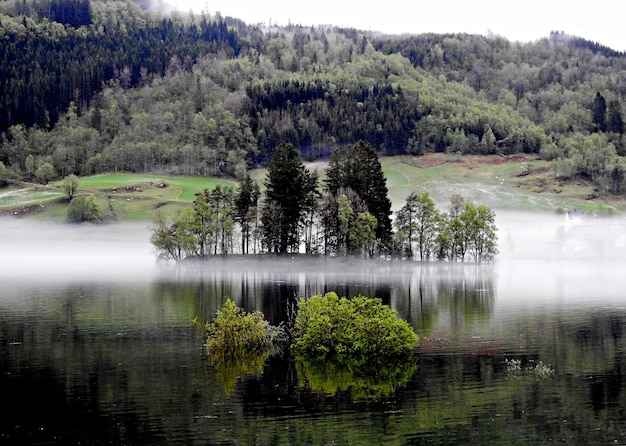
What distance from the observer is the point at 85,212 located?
646ft

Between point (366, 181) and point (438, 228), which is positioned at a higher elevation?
point (366, 181)

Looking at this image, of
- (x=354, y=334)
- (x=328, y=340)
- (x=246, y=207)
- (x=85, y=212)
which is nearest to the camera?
(x=354, y=334)

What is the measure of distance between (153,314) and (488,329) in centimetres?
3214

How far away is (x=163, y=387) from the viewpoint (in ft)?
165

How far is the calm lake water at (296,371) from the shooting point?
4212cm

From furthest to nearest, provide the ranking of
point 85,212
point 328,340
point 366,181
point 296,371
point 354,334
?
point 85,212
point 366,181
point 328,340
point 354,334
point 296,371

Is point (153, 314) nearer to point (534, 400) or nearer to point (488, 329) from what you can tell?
point (488, 329)

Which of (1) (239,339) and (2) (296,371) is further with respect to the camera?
(1) (239,339)

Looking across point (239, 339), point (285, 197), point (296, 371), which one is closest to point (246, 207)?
point (285, 197)

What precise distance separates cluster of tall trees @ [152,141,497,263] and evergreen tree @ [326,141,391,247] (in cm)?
16

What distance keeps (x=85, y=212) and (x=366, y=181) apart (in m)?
88.2

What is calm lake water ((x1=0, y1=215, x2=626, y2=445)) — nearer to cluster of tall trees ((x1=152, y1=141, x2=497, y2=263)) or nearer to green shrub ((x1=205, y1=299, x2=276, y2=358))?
green shrub ((x1=205, y1=299, x2=276, y2=358))

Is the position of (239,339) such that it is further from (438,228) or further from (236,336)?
(438,228)

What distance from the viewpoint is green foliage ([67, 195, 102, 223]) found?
19650 centimetres
